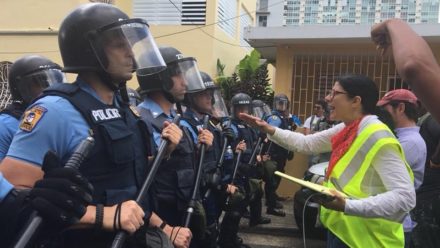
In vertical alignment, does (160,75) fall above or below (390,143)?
above

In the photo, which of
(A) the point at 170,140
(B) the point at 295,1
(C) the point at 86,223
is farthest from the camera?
(B) the point at 295,1

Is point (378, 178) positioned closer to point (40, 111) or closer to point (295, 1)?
point (40, 111)

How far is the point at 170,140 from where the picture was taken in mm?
→ 2350

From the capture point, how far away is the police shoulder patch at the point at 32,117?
1.77 metres

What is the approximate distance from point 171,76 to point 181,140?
1.75ft

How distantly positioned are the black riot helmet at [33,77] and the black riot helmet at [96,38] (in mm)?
1080

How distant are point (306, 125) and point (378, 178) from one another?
5657 mm

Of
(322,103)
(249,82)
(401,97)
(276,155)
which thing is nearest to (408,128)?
(401,97)

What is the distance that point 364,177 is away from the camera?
2.52 meters

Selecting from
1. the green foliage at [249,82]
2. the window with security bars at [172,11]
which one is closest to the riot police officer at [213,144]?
the green foliage at [249,82]

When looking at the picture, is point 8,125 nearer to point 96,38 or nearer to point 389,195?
point 96,38

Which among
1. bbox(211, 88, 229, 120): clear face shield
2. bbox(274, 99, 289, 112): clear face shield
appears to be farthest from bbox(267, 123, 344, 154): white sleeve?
bbox(274, 99, 289, 112): clear face shield

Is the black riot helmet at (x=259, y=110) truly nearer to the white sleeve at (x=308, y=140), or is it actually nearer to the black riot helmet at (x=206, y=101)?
the black riot helmet at (x=206, y=101)

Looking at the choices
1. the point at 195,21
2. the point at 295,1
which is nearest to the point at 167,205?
the point at 195,21
